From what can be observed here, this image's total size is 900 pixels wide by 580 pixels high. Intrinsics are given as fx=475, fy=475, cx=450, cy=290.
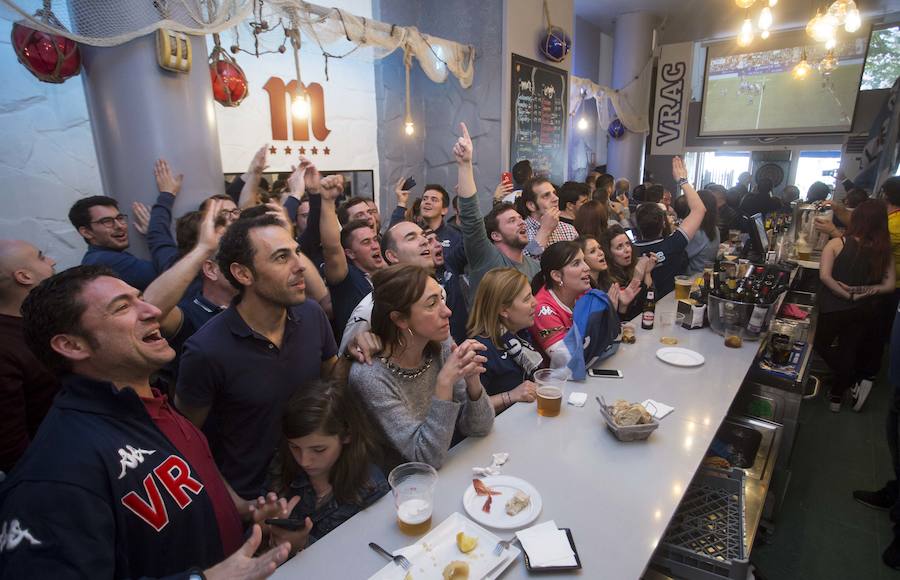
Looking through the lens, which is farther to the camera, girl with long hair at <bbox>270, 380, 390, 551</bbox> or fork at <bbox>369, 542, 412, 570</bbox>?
girl with long hair at <bbox>270, 380, 390, 551</bbox>

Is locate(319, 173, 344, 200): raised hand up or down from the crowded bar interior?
up

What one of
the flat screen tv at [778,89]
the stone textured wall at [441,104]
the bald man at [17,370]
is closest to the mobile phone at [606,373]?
the bald man at [17,370]

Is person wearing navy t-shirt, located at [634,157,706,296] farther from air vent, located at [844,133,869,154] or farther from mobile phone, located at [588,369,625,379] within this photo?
air vent, located at [844,133,869,154]

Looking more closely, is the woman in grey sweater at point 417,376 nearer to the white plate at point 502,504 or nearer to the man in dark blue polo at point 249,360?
the white plate at point 502,504

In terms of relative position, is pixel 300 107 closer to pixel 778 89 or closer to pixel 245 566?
pixel 245 566

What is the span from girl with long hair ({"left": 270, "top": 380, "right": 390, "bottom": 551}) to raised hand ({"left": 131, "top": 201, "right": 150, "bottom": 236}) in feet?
6.70

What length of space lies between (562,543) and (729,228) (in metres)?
6.55

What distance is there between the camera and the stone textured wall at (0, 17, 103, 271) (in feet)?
10.8

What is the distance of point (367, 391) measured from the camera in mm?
1764

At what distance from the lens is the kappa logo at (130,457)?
3.86 ft

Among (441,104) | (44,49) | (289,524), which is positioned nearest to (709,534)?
(289,524)

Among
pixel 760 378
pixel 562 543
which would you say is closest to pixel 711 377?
pixel 760 378

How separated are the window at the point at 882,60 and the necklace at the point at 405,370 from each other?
12.3 meters

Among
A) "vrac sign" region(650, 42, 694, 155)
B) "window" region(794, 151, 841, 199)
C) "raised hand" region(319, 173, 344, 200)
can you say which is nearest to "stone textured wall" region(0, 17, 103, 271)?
"raised hand" region(319, 173, 344, 200)
